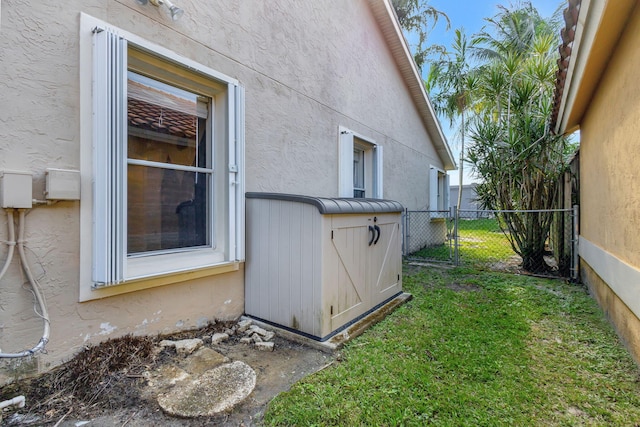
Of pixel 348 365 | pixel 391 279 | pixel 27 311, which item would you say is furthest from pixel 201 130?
pixel 391 279

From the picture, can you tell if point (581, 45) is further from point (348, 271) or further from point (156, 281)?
point (156, 281)

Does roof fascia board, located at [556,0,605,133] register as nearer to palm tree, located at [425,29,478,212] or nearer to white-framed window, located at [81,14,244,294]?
white-framed window, located at [81,14,244,294]

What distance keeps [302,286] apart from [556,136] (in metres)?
5.82

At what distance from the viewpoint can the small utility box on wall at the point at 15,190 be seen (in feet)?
6.15

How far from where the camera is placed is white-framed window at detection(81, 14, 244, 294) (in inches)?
88.3

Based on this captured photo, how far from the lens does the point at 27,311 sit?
203cm

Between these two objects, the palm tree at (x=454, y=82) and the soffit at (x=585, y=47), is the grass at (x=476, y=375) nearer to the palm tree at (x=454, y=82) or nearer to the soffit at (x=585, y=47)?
the soffit at (x=585, y=47)

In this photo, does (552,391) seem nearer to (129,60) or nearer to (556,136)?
(129,60)

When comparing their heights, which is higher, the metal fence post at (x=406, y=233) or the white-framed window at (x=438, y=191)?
the white-framed window at (x=438, y=191)

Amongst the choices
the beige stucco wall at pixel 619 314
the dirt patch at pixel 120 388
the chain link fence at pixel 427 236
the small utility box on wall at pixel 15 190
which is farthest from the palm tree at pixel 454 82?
the small utility box on wall at pixel 15 190

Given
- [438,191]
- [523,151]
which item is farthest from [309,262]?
[438,191]

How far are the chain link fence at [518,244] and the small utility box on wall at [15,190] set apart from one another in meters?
6.70

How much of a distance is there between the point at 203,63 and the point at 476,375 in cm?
381

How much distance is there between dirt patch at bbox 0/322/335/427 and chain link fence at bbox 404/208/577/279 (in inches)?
210
